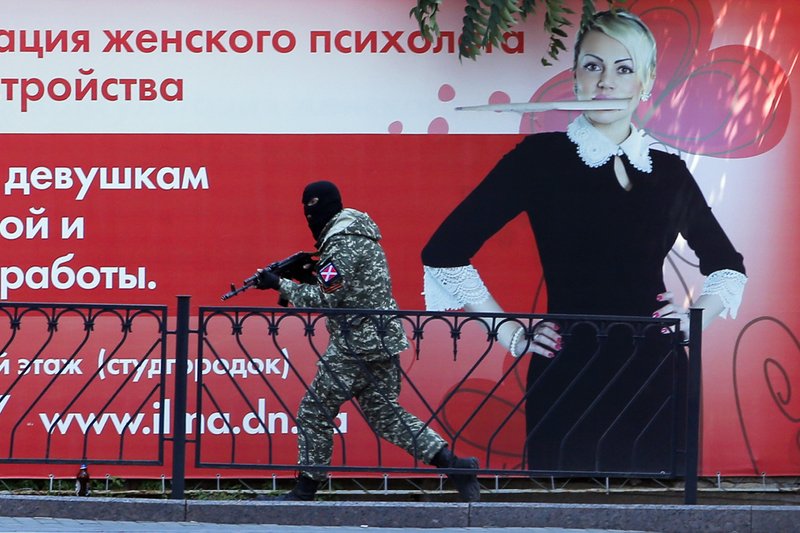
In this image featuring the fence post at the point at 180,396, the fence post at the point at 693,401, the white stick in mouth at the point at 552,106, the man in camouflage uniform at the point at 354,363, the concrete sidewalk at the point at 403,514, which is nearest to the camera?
the concrete sidewalk at the point at 403,514

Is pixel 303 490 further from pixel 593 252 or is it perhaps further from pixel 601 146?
pixel 601 146

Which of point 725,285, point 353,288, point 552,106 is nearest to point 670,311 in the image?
point 725,285

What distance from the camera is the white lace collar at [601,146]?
8.11 m

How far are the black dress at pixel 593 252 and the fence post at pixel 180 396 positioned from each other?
1996 millimetres

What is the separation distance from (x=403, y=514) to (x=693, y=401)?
1.80 m

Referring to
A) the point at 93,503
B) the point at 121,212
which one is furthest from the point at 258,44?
the point at 93,503

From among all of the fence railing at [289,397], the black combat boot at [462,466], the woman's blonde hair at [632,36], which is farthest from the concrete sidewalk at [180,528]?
the woman's blonde hair at [632,36]

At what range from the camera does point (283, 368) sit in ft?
26.0

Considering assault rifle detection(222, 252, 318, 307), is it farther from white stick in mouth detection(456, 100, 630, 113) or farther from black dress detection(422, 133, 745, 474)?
white stick in mouth detection(456, 100, 630, 113)

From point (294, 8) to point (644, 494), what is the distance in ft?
13.6

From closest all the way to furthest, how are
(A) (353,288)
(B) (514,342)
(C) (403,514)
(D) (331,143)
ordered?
(C) (403,514), (A) (353,288), (B) (514,342), (D) (331,143)

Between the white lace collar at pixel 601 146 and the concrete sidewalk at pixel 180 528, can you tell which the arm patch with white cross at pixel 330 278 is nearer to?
the concrete sidewalk at pixel 180 528

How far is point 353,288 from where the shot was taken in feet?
23.1

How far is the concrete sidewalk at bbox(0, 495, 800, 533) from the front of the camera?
6523 millimetres
